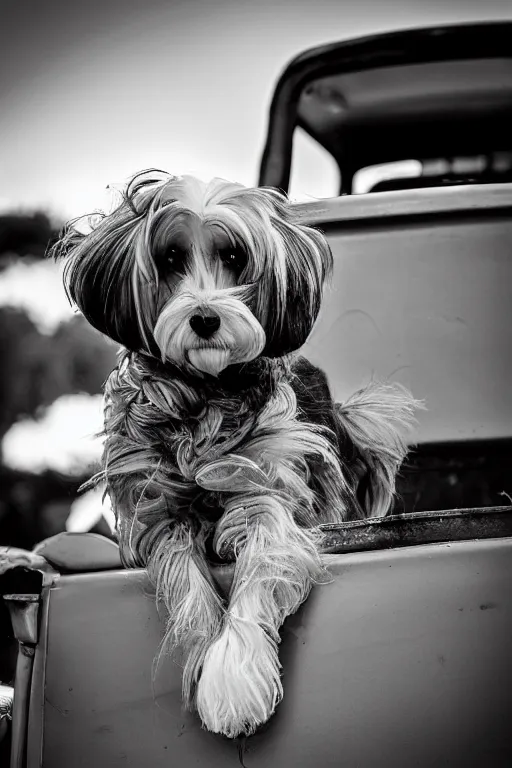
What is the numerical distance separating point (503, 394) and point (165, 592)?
4.55 feet

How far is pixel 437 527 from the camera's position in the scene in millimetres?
1954

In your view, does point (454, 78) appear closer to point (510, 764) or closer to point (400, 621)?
point (400, 621)

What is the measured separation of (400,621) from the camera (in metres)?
1.88

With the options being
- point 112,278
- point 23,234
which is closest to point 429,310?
point 112,278

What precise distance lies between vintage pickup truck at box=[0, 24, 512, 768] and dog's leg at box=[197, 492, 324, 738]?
41mm

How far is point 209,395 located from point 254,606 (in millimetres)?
568

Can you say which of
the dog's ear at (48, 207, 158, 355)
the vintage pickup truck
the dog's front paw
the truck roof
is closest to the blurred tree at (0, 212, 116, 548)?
the truck roof

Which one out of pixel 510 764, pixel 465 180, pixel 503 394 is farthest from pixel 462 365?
pixel 510 764

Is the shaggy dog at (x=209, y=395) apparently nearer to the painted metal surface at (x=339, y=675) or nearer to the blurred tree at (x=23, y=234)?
the painted metal surface at (x=339, y=675)

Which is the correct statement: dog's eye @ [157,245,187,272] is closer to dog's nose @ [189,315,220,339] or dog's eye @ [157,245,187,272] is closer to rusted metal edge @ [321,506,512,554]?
dog's nose @ [189,315,220,339]

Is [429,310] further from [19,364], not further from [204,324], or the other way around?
[19,364]

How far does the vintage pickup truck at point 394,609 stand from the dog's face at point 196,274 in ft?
1.73

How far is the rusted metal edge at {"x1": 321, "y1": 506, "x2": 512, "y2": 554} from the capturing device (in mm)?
1939

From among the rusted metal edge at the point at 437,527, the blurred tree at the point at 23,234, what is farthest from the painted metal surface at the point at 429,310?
the blurred tree at the point at 23,234
